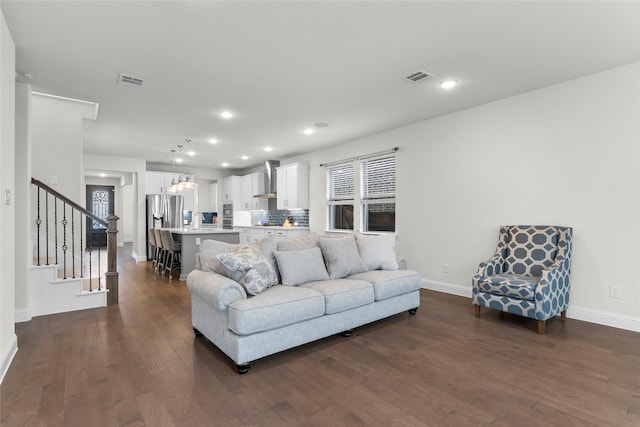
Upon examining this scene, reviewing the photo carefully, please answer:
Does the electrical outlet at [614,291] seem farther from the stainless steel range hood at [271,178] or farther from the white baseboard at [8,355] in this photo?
the stainless steel range hood at [271,178]

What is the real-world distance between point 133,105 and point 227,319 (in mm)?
3400

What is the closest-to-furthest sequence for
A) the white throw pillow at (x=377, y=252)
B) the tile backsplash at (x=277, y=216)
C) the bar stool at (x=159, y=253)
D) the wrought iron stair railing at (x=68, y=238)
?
the white throw pillow at (x=377, y=252) → the wrought iron stair railing at (x=68, y=238) → the bar stool at (x=159, y=253) → the tile backsplash at (x=277, y=216)

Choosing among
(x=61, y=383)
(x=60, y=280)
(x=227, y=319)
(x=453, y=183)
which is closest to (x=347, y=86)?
(x=453, y=183)

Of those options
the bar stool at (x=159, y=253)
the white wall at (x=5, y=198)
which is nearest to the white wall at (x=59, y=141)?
the white wall at (x=5, y=198)

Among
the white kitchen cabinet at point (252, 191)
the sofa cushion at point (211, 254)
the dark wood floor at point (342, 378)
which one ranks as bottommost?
the dark wood floor at point (342, 378)

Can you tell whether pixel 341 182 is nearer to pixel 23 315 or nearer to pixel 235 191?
pixel 235 191

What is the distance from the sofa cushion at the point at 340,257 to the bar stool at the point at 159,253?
4239mm

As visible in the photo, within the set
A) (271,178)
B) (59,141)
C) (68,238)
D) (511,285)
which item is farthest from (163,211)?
(511,285)

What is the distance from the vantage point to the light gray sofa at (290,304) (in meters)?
2.41

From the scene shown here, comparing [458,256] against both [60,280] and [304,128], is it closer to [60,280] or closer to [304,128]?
[304,128]

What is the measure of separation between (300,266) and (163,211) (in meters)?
6.34

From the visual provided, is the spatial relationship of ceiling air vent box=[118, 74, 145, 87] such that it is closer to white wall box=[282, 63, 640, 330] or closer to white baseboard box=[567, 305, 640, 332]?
white wall box=[282, 63, 640, 330]

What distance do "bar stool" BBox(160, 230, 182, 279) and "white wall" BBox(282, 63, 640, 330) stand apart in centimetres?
416

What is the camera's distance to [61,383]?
2209mm
